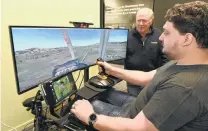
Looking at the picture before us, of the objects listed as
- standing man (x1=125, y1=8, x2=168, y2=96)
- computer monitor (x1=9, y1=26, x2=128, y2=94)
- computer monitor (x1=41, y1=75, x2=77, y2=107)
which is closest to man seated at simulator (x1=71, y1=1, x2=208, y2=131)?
computer monitor (x1=41, y1=75, x2=77, y2=107)

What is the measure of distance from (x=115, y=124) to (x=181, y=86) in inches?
14.7

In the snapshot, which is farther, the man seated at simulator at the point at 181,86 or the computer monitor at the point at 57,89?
the computer monitor at the point at 57,89

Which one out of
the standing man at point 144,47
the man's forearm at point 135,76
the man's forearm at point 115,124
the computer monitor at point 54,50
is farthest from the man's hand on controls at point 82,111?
the standing man at point 144,47

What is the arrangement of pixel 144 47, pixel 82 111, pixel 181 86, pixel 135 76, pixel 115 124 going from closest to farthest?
pixel 181 86 < pixel 115 124 < pixel 82 111 < pixel 135 76 < pixel 144 47

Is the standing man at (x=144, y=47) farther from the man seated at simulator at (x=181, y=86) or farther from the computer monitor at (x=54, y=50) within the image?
the man seated at simulator at (x=181, y=86)

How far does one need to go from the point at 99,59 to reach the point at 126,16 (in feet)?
6.18

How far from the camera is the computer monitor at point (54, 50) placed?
105 centimetres

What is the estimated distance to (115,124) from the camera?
0.98 metres

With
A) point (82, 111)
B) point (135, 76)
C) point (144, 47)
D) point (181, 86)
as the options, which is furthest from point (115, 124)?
point (144, 47)

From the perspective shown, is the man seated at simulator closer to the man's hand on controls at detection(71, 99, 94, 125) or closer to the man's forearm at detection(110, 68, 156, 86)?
the man's hand on controls at detection(71, 99, 94, 125)

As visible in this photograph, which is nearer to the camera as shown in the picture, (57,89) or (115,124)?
(115,124)

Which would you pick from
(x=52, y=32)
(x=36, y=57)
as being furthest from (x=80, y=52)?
(x=36, y=57)

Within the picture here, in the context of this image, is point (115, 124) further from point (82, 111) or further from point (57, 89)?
point (57, 89)

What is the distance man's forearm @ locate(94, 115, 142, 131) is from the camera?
0.92 metres
